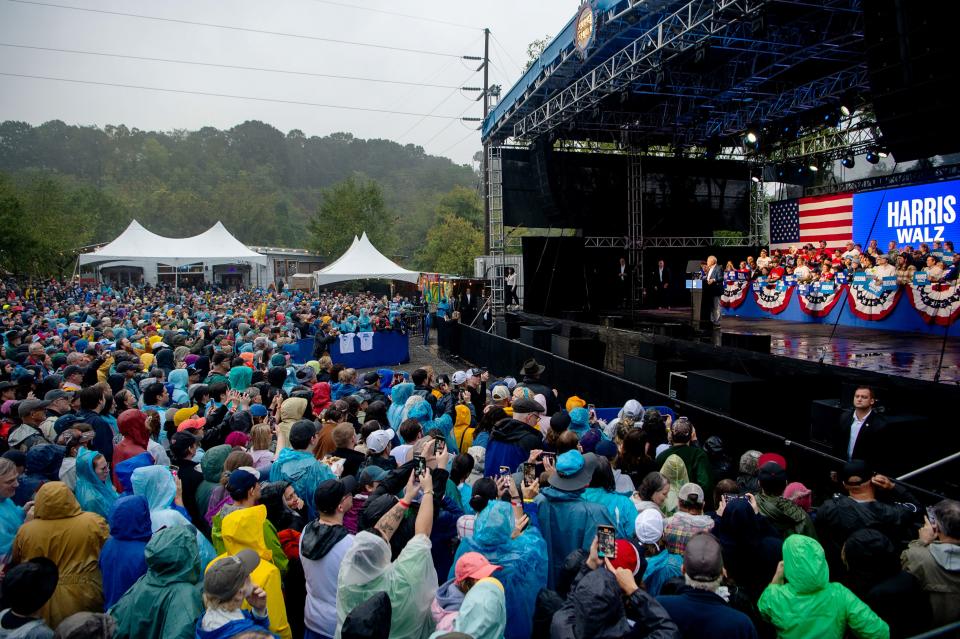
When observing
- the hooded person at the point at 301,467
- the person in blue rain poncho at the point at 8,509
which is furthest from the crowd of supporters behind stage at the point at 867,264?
the person in blue rain poncho at the point at 8,509

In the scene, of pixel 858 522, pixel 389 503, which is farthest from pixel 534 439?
→ pixel 858 522

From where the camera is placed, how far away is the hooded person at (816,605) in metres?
2.54

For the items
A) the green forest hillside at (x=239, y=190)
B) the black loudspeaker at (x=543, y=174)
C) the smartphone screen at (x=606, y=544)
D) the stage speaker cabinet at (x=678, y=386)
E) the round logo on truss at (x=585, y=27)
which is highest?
the green forest hillside at (x=239, y=190)

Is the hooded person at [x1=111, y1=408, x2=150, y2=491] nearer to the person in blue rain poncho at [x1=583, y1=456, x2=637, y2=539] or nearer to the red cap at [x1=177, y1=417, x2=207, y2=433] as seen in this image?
the red cap at [x1=177, y1=417, x2=207, y2=433]

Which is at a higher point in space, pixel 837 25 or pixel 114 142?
pixel 114 142

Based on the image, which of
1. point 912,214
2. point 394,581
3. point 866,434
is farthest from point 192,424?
point 912,214

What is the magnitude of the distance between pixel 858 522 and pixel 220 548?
12.4 ft

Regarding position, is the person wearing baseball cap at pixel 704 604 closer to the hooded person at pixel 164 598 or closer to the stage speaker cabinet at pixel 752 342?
the hooded person at pixel 164 598

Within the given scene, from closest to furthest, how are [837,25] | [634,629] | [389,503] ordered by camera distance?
[634,629], [389,503], [837,25]

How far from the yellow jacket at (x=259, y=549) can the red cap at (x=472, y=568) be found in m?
1.05

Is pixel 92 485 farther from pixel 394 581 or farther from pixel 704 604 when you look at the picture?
pixel 704 604

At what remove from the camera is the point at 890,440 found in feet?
20.3

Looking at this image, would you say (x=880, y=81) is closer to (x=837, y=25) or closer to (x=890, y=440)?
(x=890, y=440)

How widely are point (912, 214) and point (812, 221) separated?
3.98 meters
